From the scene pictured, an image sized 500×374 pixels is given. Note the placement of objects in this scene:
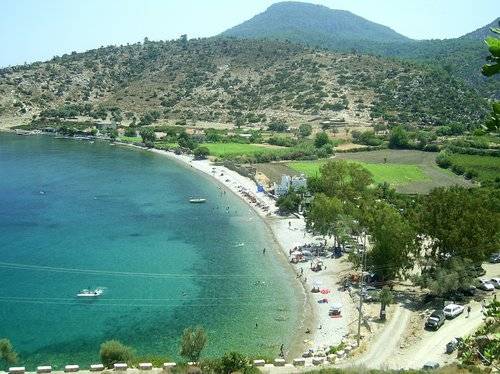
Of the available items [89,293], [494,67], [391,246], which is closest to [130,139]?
[89,293]

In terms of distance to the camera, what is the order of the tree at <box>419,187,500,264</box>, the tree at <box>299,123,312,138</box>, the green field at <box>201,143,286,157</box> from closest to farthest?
the tree at <box>419,187,500,264</box>
the green field at <box>201,143,286,157</box>
the tree at <box>299,123,312,138</box>

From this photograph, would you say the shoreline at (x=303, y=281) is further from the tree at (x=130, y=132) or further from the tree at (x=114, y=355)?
the tree at (x=130, y=132)

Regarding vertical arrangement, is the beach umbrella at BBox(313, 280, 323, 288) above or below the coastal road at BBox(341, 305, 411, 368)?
below

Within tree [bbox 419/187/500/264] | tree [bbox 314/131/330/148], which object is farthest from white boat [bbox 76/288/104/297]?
tree [bbox 314/131/330/148]

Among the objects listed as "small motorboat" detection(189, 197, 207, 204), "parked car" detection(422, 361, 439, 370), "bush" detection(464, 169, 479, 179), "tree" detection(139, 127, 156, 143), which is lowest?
"small motorboat" detection(189, 197, 207, 204)

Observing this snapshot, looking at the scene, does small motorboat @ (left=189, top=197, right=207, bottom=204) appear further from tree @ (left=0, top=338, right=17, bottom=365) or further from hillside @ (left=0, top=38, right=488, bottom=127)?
hillside @ (left=0, top=38, right=488, bottom=127)

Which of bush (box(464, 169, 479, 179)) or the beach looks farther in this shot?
bush (box(464, 169, 479, 179))

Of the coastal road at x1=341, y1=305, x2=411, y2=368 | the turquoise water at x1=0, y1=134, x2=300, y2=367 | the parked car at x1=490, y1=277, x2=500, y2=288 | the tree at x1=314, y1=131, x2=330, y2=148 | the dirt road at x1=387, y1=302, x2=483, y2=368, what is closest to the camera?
the dirt road at x1=387, y1=302, x2=483, y2=368
